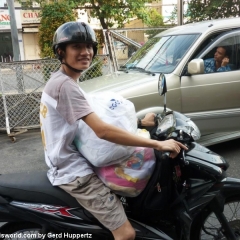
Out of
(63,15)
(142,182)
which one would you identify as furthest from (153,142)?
(63,15)

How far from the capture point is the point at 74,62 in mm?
2080

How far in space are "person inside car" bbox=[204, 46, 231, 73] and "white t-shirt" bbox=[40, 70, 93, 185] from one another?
10.9 feet

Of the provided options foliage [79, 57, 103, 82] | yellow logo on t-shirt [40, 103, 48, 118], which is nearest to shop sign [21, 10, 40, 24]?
foliage [79, 57, 103, 82]

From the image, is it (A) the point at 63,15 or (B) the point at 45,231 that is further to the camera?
(A) the point at 63,15

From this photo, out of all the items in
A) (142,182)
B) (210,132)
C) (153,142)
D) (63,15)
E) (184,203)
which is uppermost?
(63,15)

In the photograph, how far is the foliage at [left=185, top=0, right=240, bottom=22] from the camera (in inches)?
457

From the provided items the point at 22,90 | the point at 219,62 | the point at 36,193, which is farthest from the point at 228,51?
the point at 22,90

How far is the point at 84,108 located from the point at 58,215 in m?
0.77

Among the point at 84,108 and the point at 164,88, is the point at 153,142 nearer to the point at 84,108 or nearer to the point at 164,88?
the point at 84,108

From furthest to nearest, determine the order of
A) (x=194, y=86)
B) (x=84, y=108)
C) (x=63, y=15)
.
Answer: (x=63, y=15)
(x=194, y=86)
(x=84, y=108)

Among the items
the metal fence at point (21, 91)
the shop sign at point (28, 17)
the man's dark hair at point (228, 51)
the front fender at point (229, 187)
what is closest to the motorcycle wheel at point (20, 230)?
the front fender at point (229, 187)

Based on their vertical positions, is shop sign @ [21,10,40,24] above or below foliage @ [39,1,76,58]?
above

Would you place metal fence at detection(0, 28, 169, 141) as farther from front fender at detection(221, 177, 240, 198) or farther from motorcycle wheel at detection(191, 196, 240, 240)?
front fender at detection(221, 177, 240, 198)

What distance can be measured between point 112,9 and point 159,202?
10703mm
